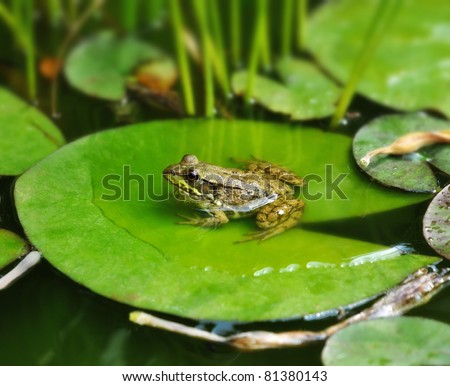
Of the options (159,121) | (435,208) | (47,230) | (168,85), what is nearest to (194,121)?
(159,121)

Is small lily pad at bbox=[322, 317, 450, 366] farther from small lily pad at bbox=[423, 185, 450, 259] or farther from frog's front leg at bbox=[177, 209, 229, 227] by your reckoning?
frog's front leg at bbox=[177, 209, 229, 227]

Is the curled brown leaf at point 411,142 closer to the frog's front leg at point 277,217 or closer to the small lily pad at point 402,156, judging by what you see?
the small lily pad at point 402,156

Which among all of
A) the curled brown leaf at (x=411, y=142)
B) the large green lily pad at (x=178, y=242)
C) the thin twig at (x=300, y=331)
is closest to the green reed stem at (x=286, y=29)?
the large green lily pad at (x=178, y=242)

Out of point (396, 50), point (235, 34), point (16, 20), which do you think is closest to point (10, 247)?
point (16, 20)

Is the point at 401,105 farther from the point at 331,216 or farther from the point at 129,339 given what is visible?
the point at 129,339

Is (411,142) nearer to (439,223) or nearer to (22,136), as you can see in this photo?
(439,223)

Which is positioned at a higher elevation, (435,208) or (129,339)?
(435,208)
